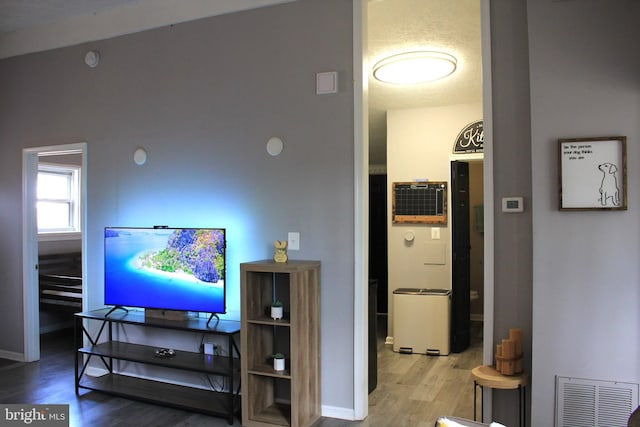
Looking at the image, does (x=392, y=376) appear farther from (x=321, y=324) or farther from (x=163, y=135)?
(x=163, y=135)

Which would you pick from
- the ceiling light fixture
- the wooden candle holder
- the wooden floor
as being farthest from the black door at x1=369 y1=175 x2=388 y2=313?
the wooden candle holder

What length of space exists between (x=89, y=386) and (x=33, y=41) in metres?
3.06

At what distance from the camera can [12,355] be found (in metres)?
4.71

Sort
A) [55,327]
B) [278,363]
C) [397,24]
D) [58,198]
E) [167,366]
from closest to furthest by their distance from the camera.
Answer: [278,363] → [167,366] → [397,24] → [55,327] → [58,198]

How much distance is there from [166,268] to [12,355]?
2.22m

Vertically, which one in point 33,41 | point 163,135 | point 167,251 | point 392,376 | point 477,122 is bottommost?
point 392,376

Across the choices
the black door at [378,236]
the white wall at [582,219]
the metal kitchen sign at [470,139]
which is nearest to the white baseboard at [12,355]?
the white wall at [582,219]

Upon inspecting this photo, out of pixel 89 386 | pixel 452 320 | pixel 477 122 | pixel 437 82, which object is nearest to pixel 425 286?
pixel 452 320

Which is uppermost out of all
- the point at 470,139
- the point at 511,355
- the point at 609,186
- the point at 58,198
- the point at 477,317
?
the point at 470,139

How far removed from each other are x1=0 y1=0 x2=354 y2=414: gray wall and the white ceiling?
Result: 213mm

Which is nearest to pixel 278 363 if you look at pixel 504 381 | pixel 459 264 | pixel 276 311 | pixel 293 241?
pixel 276 311

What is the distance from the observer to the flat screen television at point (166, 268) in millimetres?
3492

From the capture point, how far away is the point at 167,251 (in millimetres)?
3658

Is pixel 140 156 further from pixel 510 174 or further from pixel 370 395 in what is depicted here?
pixel 510 174
